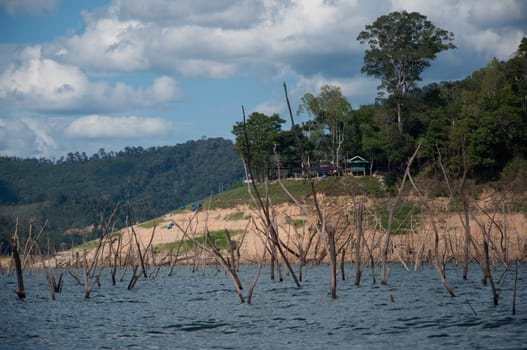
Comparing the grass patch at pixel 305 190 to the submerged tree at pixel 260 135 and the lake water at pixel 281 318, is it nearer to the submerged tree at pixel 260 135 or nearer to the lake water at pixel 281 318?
the submerged tree at pixel 260 135

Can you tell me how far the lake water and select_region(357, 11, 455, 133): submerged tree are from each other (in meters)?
54.1

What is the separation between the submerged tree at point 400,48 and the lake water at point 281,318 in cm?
5407

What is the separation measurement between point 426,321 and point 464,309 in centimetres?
234

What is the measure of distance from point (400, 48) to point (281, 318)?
66.8 meters

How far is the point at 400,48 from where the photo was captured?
84.2 meters

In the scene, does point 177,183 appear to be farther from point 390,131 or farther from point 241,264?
point 241,264

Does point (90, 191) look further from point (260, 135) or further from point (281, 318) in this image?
point (281, 318)

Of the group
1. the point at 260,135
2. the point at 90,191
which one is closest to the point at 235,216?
the point at 260,135

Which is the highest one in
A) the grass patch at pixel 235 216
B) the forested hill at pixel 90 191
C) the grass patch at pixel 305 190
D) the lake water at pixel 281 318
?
the forested hill at pixel 90 191

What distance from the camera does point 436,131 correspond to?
77312mm

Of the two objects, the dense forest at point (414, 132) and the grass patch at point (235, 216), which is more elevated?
the dense forest at point (414, 132)

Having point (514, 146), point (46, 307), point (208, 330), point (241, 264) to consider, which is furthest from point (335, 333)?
point (514, 146)

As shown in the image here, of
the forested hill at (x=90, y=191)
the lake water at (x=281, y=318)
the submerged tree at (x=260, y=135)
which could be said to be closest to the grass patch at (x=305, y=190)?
the submerged tree at (x=260, y=135)

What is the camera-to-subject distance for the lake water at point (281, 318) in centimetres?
1847
